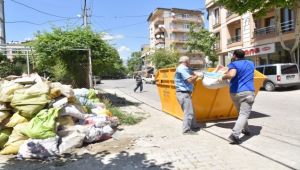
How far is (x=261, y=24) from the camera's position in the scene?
3048cm

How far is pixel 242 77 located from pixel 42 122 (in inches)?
151

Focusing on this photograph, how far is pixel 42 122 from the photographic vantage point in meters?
6.62

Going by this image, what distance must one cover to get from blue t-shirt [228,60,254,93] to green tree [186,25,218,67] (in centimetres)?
3100

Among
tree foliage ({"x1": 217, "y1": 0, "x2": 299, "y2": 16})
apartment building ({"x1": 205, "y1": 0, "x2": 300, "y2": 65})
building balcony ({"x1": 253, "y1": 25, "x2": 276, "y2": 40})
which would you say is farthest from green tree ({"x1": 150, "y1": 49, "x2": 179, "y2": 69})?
tree foliage ({"x1": 217, "y1": 0, "x2": 299, "y2": 16})

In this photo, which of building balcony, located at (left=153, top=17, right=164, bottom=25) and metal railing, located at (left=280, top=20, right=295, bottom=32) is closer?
metal railing, located at (left=280, top=20, right=295, bottom=32)

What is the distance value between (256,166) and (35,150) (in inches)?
147

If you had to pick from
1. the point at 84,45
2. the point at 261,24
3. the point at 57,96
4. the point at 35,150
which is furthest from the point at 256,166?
the point at 261,24

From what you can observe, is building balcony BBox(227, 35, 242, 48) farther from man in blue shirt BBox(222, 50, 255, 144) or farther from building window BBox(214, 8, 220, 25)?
man in blue shirt BBox(222, 50, 255, 144)

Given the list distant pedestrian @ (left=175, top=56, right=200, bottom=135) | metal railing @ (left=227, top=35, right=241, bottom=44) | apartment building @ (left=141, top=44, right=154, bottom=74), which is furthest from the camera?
apartment building @ (left=141, top=44, right=154, bottom=74)

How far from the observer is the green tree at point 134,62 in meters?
116

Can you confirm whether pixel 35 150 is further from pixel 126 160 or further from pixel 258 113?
pixel 258 113

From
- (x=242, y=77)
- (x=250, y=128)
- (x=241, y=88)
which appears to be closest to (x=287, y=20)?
(x=250, y=128)

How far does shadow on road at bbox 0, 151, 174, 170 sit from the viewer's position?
18.4ft

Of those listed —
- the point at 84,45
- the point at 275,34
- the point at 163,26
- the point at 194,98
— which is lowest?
the point at 194,98
